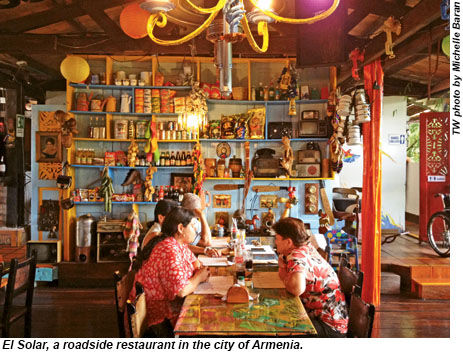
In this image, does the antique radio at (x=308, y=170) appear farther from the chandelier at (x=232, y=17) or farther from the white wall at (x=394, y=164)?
the chandelier at (x=232, y=17)

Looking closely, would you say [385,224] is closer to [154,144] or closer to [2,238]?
[154,144]

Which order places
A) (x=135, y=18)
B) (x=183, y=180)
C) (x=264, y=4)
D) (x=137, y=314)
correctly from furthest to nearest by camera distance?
(x=183, y=180) < (x=135, y=18) < (x=264, y=4) < (x=137, y=314)

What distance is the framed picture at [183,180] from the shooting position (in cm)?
637

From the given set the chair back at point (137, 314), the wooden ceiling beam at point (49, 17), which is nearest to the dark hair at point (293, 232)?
the chair back at point (137, 314)

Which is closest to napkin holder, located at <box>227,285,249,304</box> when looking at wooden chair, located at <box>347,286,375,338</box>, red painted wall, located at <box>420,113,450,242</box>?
wooden chair, located at <box>347,286,375,338</box>

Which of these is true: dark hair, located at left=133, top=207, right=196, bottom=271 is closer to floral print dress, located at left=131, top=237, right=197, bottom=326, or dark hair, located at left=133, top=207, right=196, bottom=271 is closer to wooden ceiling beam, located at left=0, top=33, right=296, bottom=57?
floral print dress, located at left=131, top=237, right=197, bottom=326

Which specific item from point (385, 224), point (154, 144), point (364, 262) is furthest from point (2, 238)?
point (385, 224)

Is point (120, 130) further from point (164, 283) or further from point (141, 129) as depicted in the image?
point (164, 283)

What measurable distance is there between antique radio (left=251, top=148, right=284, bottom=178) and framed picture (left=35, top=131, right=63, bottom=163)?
3109mm

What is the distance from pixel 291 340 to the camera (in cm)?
202

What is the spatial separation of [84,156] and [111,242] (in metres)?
1.40

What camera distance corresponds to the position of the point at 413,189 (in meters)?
12.6

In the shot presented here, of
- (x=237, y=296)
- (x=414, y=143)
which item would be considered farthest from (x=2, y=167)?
(x=414, y=143)

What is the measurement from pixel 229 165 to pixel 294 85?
1.59m
